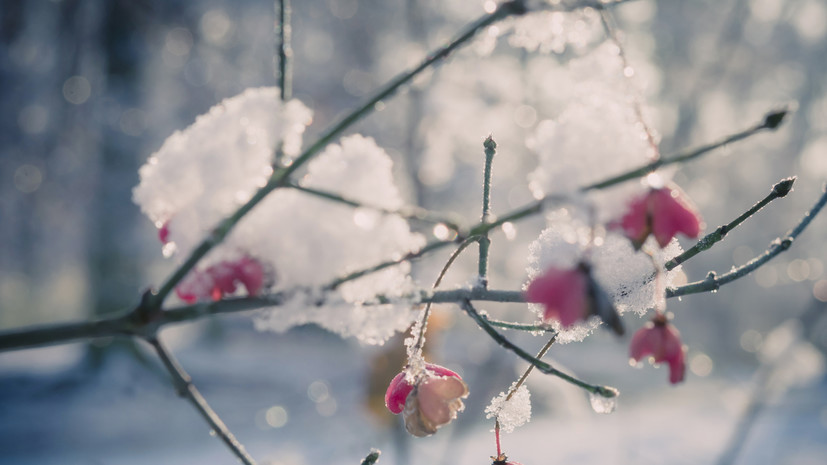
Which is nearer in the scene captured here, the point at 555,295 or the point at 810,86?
the point at 555,295

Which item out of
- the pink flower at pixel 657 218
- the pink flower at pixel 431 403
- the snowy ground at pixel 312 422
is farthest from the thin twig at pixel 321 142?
the snowy ground at pixel 312 422

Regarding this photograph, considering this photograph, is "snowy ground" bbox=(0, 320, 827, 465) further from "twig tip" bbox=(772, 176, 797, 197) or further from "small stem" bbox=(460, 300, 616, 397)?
"twig tip" bbox=(772, 176, 797, 197)

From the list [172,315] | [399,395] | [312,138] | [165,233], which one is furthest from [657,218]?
[312,138]

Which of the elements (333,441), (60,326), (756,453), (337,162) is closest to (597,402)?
(337,162)

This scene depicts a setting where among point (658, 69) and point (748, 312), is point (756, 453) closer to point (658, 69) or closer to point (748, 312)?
point (658, 69)

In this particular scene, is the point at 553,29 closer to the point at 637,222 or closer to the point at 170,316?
the point at 637,222

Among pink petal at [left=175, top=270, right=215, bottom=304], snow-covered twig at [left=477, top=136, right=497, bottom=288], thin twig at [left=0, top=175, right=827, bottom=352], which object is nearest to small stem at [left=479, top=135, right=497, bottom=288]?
snow-covered twig at [left=477, top=136, right=497, bottom=288]
